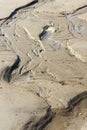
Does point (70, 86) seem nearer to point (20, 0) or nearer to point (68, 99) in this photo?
point (68, 99)

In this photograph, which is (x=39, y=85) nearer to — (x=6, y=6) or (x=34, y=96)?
(x=34, y=96)

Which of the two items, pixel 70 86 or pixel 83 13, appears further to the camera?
pixel 83 13

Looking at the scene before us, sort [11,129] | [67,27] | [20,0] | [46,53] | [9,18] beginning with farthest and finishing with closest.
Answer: [20,0] < [9,18] < [67,27] < [46,53] < [11,129]

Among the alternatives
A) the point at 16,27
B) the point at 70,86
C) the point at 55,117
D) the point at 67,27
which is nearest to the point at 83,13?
the point at 67,27

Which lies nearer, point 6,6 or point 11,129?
point 11,129

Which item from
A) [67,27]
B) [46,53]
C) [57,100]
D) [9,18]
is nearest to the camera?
[57,100]

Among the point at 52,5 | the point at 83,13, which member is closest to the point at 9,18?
the point at 52,5
